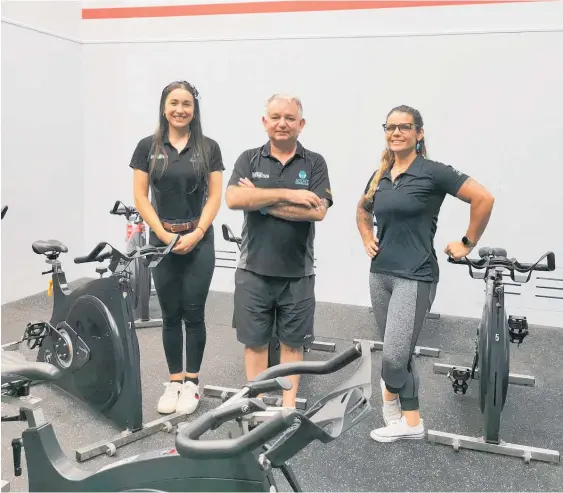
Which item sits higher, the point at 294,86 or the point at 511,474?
the point at 294,86

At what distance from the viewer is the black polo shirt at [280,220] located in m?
2.57

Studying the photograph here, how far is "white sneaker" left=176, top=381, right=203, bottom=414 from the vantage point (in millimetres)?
2844

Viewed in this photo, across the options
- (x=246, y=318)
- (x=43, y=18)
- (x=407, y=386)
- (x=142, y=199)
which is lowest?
(x=407, y=386)

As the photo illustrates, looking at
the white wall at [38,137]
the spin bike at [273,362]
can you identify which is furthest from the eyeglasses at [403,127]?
the white wall at [38,137]

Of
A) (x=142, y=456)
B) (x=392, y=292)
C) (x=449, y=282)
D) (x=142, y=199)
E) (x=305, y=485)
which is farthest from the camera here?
(x=449, y=282)

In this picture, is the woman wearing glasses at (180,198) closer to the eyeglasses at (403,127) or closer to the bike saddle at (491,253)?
the eyeglasses at (403,127)

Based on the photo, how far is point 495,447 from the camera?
8.38 ft

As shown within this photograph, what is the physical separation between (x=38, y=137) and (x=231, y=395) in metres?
3.20

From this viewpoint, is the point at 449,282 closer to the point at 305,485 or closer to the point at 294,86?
the point at 294,86

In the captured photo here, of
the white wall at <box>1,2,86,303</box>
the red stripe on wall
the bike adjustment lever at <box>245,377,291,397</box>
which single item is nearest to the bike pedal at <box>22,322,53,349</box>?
the bike adjustment lever at <box>245,377,291,397</box>

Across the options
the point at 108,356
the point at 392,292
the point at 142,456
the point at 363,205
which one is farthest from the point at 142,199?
the point at 142,456

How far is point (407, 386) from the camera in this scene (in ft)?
8.48

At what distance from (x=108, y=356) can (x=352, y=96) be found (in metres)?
3.13

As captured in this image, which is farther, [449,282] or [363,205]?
[449,282]
